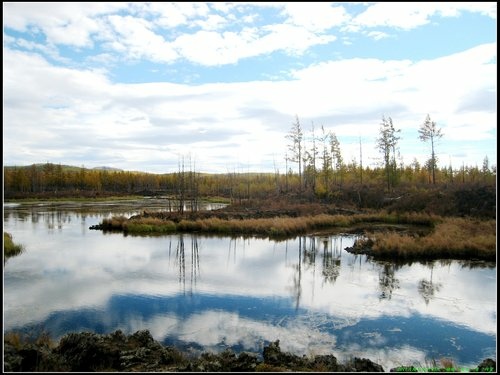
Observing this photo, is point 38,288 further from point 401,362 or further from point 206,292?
point 401,362

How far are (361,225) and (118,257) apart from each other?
966 inches

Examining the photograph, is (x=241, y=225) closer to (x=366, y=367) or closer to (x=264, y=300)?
(x=264, y=300)

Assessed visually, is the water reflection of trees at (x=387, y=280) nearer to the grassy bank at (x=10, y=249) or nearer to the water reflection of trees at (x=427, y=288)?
the water reflection of trees at (x=427, y=288)

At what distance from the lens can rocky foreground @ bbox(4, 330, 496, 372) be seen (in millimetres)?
8883

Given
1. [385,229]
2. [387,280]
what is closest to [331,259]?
[387,280]

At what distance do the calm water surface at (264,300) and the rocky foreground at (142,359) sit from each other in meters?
1.11

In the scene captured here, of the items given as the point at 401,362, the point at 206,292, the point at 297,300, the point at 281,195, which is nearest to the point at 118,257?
the point at 206,292

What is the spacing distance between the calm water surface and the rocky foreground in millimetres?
1107

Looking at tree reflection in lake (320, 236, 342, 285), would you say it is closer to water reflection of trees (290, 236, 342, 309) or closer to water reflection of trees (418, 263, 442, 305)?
water reflection of trees (290, 236, 342, 309)

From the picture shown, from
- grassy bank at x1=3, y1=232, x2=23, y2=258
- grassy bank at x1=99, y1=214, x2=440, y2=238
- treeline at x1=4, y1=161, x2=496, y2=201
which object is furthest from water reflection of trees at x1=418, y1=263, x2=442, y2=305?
treeline at x1=4, y1=161, x2=496, y2=201

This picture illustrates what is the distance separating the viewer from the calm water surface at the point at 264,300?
1162 centimetres

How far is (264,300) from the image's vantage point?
51.8ft

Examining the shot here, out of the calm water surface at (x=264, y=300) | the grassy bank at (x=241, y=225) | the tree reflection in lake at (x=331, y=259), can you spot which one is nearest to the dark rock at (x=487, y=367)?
the calm water surface at (x=264, y=300)

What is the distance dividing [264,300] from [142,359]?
6.94 metres
